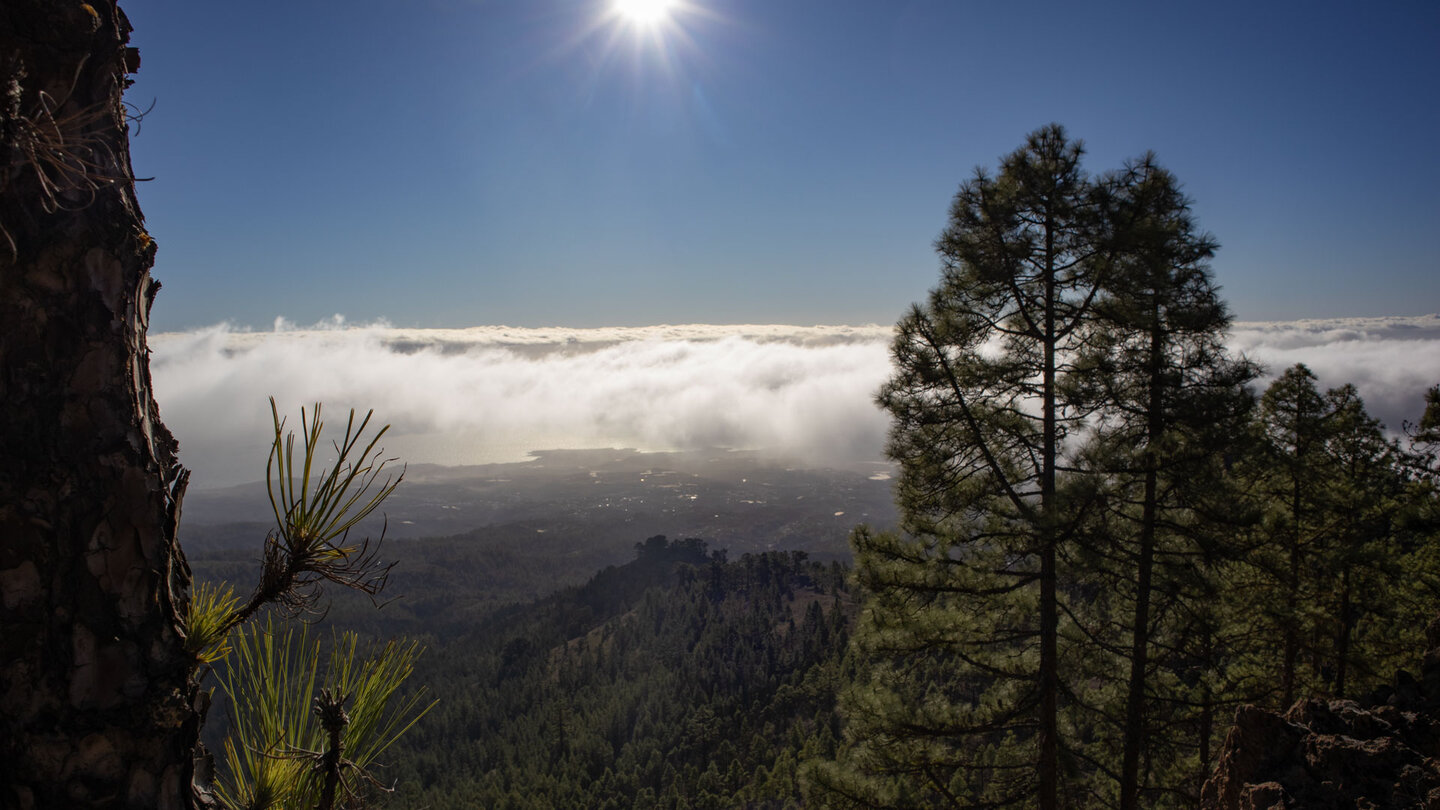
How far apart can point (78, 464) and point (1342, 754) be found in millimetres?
10810

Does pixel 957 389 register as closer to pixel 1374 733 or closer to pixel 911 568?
pixel 911 568

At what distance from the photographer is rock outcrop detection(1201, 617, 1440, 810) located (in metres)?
Result: 6.55

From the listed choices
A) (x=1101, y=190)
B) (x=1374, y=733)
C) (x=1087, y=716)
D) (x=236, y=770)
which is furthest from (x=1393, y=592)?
(x=236, y=770)

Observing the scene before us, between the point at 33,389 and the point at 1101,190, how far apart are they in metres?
9.33

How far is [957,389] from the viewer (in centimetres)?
779

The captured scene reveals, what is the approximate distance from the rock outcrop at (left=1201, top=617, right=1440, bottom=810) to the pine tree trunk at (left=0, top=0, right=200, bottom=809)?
966cm

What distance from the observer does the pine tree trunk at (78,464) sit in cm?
143

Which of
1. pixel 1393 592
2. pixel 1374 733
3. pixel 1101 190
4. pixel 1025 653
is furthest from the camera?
pixel 1393 592

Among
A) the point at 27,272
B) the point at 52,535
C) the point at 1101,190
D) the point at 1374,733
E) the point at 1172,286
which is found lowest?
the point at 1374,733

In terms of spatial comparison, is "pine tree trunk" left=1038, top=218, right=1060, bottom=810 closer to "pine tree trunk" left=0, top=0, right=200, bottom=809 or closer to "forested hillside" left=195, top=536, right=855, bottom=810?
"pine tree trunk" left=0, top=0, right=200, bottom=809

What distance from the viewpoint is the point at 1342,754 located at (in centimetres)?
693

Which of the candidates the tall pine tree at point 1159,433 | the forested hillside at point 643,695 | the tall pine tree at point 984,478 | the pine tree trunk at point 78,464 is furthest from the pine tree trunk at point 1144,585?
the forested hillside at point 643,695

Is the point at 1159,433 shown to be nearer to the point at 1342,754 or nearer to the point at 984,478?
the point at 984,478

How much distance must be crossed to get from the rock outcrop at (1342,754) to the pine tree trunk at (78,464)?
380 inches
